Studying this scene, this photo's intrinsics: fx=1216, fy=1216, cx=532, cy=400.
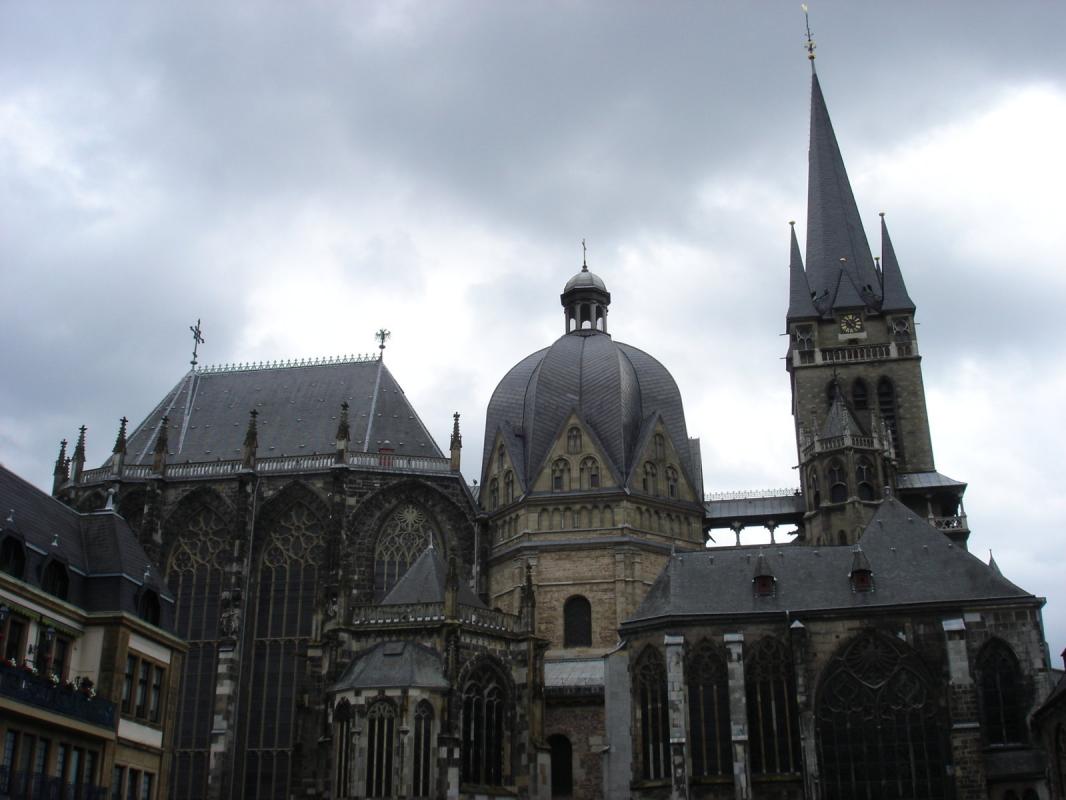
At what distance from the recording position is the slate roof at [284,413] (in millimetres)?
52469

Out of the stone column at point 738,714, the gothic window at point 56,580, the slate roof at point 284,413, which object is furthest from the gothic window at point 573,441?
the gothic window at point 56,580

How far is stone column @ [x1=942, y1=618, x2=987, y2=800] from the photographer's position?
3600cm

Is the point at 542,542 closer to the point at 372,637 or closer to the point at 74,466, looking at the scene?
the point at 372,637

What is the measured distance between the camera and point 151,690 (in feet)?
106

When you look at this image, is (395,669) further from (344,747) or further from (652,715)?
(652,715)

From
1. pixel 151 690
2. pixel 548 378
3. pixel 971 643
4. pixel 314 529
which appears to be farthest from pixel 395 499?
pixel 971 643

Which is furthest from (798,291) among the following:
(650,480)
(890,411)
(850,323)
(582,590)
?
(582,590)

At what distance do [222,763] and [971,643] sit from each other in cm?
2629

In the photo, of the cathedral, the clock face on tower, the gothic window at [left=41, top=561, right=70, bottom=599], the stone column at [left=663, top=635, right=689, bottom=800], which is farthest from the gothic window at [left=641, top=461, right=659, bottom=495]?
the gothic window at [left=41, top=561, right=70, bottom=599]

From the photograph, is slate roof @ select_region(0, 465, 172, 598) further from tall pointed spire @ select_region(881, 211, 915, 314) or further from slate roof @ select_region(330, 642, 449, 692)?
tall pointed spire @ select_region(881, 211, 915, 314)

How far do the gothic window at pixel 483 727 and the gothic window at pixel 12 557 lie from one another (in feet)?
47.6

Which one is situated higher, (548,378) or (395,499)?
(548,378)

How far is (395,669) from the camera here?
3769 centimetres

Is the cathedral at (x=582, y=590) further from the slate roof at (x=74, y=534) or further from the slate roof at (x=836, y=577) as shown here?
the slate roof at (x=74, y=534)
